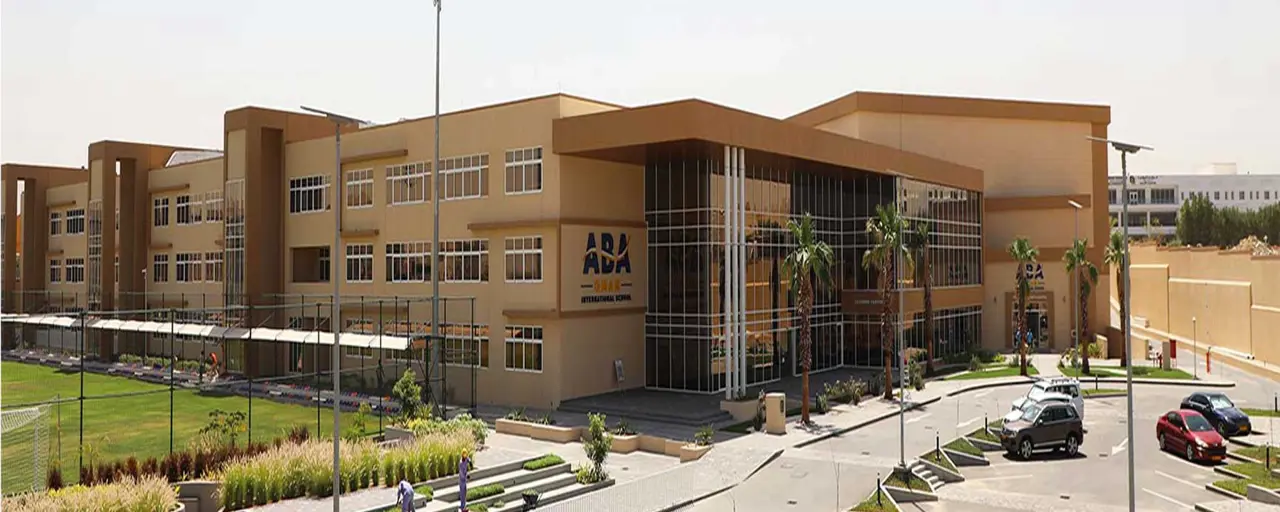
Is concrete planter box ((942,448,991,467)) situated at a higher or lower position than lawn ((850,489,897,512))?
lower

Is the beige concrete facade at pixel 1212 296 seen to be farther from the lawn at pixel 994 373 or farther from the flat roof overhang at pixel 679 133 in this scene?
the flat roof overhang at pixel 679 133

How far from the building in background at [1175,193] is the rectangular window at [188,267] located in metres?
118

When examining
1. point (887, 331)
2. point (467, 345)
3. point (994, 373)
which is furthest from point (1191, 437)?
point (467, 345)

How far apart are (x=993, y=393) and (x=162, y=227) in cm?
5371

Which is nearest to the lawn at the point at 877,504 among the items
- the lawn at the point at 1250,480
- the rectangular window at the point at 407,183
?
the lawn at the point at 1250,480

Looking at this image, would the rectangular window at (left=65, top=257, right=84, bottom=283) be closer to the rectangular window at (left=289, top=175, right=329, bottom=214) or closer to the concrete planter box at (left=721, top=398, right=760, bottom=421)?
the rectangular window at (left=289, top=175, right=329, bottom=214)

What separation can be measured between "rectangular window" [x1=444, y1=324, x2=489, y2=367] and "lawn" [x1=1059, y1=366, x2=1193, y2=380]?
3219cm

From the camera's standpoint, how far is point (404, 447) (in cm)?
2661

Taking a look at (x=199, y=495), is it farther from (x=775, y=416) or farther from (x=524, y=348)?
(x=775, y=416)

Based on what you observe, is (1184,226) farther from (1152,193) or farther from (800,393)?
(800,393)

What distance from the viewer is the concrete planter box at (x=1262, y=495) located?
24.0 metres

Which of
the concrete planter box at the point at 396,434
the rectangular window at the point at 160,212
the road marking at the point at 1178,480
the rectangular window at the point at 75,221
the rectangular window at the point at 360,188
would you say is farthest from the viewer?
the rectangular window at the point at 75,221

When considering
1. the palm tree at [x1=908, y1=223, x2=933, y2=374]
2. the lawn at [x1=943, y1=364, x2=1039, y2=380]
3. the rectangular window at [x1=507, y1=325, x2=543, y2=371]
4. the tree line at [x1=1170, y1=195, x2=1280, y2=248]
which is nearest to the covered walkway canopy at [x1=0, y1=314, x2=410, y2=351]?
the rectangular window at [x1=507, y1=325, x2=543, y2=371]

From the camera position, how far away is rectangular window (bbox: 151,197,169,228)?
62.8 m
